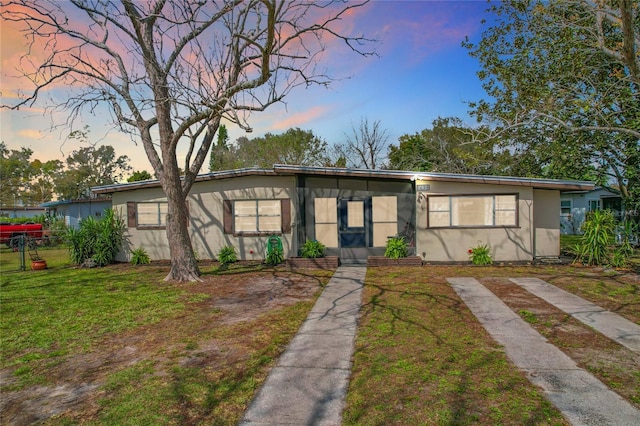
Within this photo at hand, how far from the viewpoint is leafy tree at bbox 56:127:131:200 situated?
47.7 metres

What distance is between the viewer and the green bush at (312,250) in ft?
36.1

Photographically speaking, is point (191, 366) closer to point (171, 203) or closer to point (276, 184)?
point (171, 203)

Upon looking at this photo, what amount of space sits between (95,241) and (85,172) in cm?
4421

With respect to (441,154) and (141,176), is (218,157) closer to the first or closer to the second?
(141,176)

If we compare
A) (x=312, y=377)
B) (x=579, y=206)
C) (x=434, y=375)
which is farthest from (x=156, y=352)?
(x=579, y=206)

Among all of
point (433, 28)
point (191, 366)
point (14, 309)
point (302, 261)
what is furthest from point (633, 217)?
point (14, 309)

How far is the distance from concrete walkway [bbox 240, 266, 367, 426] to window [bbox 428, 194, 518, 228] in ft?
19.5

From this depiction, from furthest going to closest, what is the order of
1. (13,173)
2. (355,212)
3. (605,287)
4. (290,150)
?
(13,173)
(290,150)
(355,212)
(605,287)

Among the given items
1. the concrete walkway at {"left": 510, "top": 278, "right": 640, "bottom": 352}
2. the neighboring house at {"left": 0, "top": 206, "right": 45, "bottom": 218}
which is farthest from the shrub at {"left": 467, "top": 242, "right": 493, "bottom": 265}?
the neighboring house at {"left": 0, "top": 206, "right": 45, "bottom": 218}

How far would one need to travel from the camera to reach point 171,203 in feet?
29.0

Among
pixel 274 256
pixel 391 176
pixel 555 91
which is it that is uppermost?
pixel 555 91

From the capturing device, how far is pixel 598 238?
10.1 metres

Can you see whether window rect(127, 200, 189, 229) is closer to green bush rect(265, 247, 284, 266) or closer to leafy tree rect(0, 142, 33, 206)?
green bush rect(265, 247, 284, 266)

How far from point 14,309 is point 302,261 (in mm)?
6553
